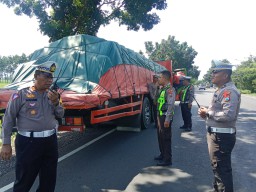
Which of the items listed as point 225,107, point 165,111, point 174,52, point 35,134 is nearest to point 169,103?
point 165,111

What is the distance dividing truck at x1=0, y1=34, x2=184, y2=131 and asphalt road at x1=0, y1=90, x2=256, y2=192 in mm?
775

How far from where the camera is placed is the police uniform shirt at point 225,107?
3592 millimetres

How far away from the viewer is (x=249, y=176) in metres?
4.98

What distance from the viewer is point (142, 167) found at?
5477 mm

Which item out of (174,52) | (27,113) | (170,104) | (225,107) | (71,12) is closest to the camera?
(27,113)

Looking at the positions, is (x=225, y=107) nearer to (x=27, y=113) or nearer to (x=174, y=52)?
(x=27, y=113)

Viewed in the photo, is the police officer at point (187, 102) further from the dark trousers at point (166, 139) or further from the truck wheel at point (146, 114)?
the dark trousers at point (166, 139)

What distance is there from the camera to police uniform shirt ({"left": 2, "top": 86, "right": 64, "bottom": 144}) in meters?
3.29

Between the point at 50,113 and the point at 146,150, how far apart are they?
3.75m

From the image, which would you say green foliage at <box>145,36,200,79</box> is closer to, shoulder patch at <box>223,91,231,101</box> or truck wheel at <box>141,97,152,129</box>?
truck wheel at <box>141,97,152,129</box>

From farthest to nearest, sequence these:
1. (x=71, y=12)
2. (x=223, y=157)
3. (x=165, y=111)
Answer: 1. (x=71, y=12)
2. (x=165, y=111)
3. (x=223, y=157)

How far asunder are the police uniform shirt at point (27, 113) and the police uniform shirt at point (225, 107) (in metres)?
2.14

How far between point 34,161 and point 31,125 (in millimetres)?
433

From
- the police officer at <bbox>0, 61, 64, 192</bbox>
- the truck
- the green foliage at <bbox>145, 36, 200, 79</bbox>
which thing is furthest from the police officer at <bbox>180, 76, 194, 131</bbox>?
the green foliage at <bbox>145, 36, 200, 79</bbox>
